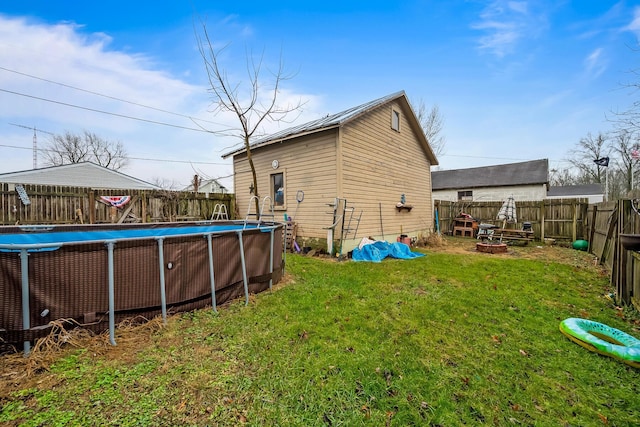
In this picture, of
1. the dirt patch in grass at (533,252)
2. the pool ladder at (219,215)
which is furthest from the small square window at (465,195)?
the pool ladder at (219,215)

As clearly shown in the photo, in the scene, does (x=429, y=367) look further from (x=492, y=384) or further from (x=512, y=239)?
(x=512, y=239)

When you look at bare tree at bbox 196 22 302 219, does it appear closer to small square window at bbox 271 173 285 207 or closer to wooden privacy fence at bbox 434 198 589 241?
small square window at bbox 271 173 285 207

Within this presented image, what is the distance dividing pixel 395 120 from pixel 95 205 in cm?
1118

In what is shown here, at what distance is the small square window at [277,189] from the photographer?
9391 mm

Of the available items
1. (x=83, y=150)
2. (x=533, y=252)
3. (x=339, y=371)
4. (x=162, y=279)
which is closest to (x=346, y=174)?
(x=162, y=279)

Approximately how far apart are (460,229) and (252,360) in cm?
1322

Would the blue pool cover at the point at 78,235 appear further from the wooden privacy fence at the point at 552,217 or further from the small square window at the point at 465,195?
the small square window at the point at 465,195

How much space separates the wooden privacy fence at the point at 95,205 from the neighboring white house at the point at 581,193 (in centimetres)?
2991

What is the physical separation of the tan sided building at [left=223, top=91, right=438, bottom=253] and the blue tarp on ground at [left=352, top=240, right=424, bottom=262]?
1.72 feet

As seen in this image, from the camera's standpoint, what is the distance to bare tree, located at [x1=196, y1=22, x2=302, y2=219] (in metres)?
9.14

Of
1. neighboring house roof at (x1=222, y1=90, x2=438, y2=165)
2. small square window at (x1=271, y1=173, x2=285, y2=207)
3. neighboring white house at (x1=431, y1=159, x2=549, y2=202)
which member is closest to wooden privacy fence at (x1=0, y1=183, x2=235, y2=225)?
neighboring house roof at (x1=222, y1=90, x2=438, y2=165)

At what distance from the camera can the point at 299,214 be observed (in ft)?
28.6

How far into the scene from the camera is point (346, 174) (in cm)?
774

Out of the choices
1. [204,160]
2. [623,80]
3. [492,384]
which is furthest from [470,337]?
[204,160]
